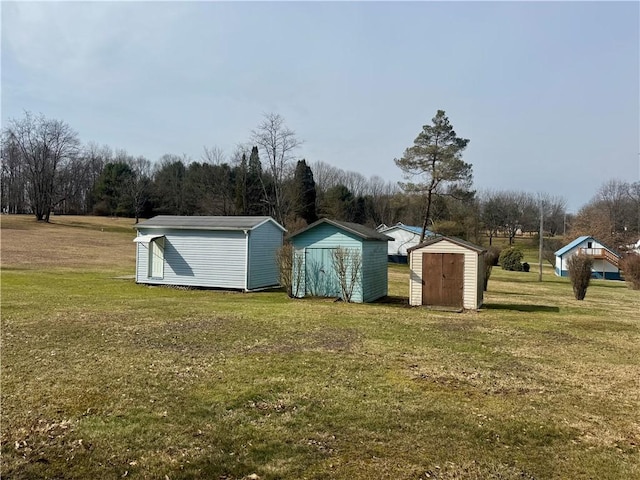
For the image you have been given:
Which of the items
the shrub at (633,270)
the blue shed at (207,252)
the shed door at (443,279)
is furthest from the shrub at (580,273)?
the blue shed at (207,252)

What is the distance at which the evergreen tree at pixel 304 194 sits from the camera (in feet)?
153

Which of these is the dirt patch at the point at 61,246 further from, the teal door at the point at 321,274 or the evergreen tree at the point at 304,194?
the evergreen tree at the point at 304,194

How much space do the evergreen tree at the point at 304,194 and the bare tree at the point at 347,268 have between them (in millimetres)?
30794

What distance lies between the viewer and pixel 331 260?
15.3m

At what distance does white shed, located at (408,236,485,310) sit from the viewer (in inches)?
525

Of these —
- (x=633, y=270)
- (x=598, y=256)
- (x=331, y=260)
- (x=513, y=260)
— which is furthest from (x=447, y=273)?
(x=598, y=256)

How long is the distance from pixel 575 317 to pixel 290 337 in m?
8.59

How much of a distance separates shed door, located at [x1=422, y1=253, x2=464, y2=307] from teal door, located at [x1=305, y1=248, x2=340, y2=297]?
9.81ft

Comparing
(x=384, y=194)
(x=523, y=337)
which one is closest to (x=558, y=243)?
(x=384, y=194)

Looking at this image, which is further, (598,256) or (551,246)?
(551,246)

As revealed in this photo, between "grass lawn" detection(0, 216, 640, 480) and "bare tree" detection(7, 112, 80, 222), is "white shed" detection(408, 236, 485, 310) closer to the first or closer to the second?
"grass lawn" detection(0, 216, 640, 480)

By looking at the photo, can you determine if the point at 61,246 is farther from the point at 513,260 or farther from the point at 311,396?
the point at 513,260

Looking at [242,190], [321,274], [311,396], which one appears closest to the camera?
[311,396]

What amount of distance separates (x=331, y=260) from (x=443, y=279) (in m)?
3.67
